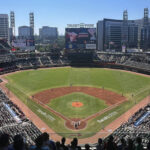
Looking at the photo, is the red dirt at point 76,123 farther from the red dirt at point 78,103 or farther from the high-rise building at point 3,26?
Result: the high-rise building at point 3,26

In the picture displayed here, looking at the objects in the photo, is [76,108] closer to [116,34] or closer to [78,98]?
[78,98]

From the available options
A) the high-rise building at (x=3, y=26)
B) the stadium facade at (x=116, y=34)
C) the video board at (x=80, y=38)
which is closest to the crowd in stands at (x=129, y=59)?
the video board at (x=80, y=38)

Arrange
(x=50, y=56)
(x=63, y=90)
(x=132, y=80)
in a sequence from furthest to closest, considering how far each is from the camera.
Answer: (x=50, y=56) < (x=132, y=80) < (x=63, y=90)

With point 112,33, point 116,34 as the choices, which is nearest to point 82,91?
point 112,33

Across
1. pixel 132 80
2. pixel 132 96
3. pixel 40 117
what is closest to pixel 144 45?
pixel 132 80

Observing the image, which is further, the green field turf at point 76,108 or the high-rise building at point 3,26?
the high-rise building at point 3,26

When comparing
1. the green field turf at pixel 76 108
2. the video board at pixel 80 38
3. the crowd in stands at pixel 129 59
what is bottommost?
the green field turf at pixel 76 108

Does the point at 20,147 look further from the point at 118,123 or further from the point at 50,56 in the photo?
the point at 50,56
